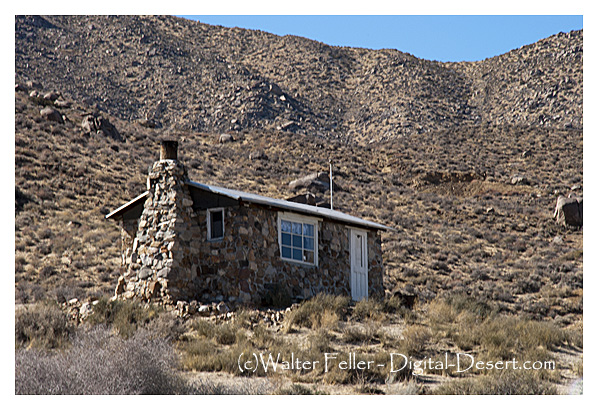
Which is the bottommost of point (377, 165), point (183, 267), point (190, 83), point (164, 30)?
point (183, 267)

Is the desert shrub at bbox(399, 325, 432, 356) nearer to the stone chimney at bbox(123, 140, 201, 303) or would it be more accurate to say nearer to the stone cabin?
the stone cabin

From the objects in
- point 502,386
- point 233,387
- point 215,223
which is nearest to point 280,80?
point 215,223

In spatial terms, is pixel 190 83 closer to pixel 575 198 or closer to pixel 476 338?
pixel 575 198

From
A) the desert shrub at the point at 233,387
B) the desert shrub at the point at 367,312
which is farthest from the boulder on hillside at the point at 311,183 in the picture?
the desert shrub at the point at 233,387

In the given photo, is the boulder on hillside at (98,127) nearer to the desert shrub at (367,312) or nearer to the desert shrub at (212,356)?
the desert shrub at (367,312)

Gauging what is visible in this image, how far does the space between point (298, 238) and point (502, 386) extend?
29.6 ft

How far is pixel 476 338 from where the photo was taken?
46.6 ft

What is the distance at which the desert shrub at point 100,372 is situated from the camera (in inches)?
345

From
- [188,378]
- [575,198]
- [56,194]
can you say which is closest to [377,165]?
[575,198]

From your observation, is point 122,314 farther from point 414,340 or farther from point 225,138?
point 225,138

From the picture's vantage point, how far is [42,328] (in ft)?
42.3

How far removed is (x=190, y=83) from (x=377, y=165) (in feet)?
89.9

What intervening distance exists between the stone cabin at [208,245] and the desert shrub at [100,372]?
19.4 feet

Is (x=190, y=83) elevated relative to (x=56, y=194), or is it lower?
elevated
